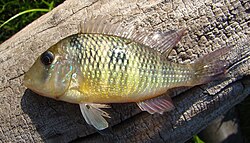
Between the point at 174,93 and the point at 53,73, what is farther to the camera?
the point at 174,93

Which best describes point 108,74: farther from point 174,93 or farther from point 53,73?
point 174,93

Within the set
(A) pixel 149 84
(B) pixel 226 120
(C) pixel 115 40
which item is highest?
(C) pixel 115 40

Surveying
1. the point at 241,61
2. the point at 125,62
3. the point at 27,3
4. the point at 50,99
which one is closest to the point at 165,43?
the point at 125,62

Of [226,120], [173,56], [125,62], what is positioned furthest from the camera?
[226,120]

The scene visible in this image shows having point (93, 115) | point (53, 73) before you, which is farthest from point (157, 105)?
point (53, 73)

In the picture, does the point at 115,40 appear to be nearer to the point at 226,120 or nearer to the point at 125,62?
the point at 125,62

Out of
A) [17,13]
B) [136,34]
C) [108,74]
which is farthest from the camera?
[17,13]
